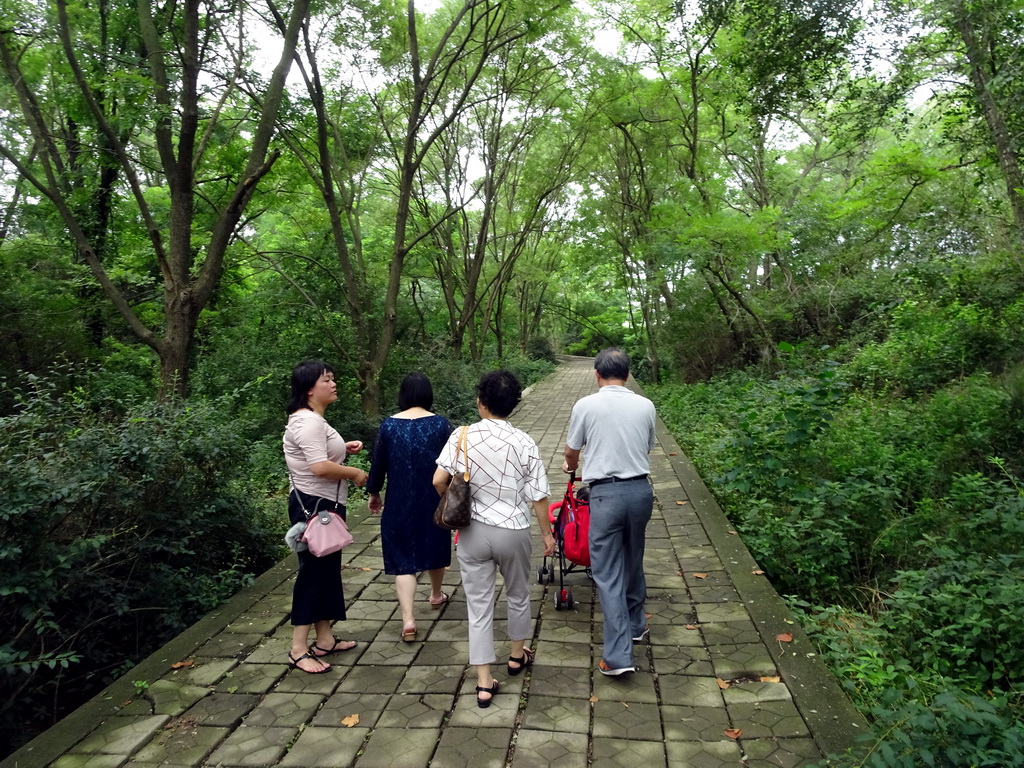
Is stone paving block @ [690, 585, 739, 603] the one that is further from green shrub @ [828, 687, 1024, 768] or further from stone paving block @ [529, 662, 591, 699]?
green shrub @ [828, 687, 1024, 768]

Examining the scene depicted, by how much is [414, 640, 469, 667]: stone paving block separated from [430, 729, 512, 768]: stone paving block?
707 mm

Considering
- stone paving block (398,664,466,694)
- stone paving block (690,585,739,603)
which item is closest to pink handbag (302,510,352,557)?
stone paving block (398,664,466,694)

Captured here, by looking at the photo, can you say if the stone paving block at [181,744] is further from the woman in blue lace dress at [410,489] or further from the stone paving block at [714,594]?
the stone paving block at [714,594]

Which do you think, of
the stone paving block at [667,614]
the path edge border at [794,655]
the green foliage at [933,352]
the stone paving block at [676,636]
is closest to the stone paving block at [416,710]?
Answer: the stone paving block at [676,636]

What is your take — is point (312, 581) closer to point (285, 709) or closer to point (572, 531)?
point (285, 709)

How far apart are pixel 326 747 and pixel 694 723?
173 cm

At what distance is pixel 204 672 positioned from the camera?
3787 mm

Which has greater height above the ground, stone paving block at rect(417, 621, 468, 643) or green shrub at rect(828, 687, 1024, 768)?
green shrub at rect(828, 687, 1024, 768)

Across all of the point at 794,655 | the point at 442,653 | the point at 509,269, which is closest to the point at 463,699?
the point at 442,653

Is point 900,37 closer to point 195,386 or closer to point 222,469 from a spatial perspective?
point 222,469

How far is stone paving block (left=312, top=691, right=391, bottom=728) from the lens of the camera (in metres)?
3.30

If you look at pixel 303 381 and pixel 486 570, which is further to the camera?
pixel 303 381

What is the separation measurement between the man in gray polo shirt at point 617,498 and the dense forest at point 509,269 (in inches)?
47.8

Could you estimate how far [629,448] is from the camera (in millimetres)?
3709
